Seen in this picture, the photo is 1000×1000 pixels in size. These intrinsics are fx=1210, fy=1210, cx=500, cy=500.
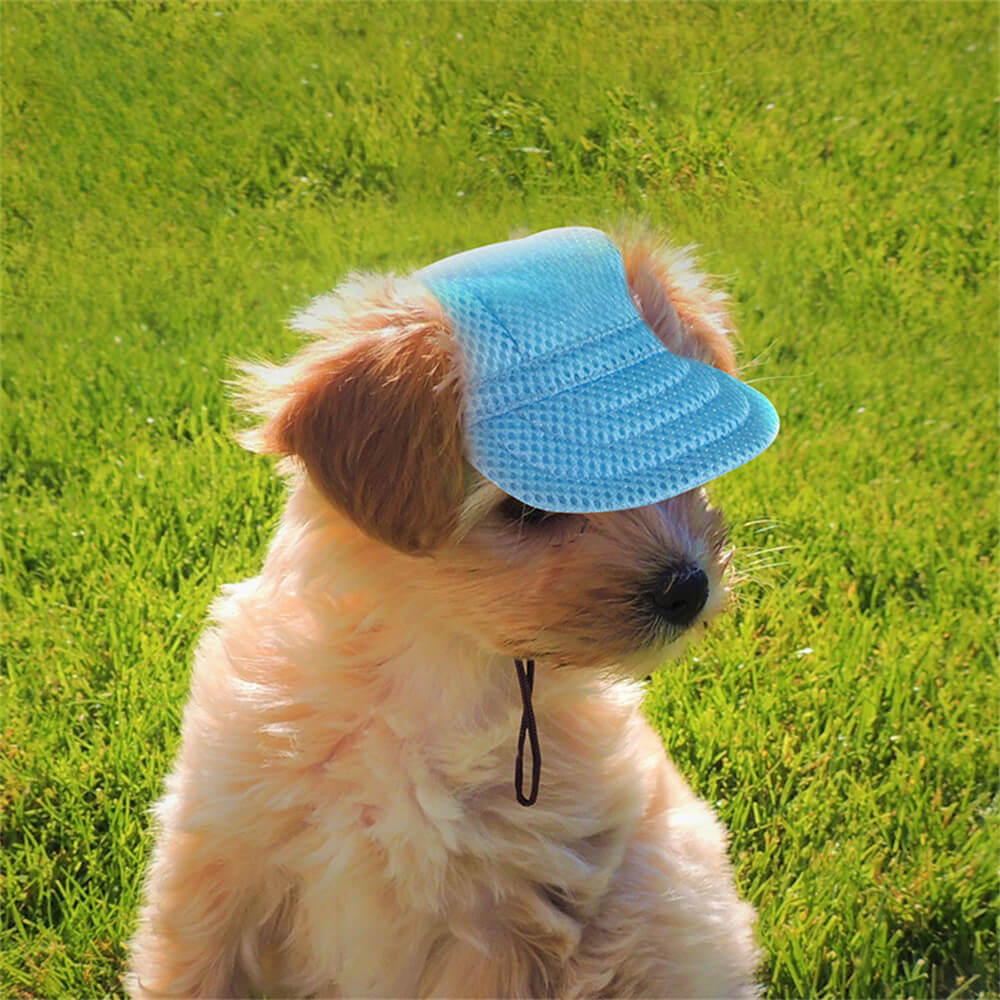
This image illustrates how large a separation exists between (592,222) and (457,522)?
1950 mm

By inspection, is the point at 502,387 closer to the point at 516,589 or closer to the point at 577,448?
the point at 577,448

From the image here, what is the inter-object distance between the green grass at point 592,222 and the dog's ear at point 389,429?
4.23 ft

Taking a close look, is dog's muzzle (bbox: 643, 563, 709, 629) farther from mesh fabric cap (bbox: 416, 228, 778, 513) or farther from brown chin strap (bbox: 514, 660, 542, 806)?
brown chin strap (bbox: 514, 660, 542, 806)

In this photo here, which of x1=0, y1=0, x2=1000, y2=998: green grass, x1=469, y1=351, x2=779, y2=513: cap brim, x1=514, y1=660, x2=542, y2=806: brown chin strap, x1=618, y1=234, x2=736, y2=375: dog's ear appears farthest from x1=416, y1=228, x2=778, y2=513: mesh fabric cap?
x1=0, y1=0, x2=1000, y2=998: green grass

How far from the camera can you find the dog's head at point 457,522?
198 cm

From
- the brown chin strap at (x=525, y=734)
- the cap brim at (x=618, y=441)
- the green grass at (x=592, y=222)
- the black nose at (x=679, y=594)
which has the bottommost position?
the green grass at (x=592, y=222)

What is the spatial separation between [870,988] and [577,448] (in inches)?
73.5

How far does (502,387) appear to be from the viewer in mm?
1967

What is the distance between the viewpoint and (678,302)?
7.73ft

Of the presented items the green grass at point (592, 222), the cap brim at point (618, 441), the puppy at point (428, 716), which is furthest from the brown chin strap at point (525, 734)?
the green grass at point (592, 222)

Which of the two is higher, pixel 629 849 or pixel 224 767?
pixel 224 767

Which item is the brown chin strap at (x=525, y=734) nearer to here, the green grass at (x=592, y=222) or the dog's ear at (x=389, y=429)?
the dog's ear at (x=389, y=429)

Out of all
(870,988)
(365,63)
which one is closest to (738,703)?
(870,988)

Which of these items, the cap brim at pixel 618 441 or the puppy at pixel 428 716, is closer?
the cap brim at pixel 618 441
